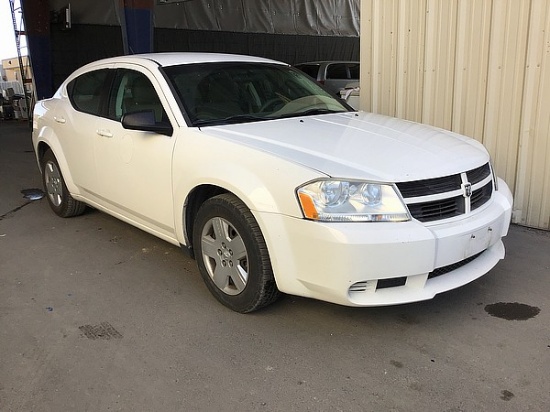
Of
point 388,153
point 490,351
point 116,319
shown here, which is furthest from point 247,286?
point 490,351

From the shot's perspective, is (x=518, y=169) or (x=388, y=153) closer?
(x=388, y=153)

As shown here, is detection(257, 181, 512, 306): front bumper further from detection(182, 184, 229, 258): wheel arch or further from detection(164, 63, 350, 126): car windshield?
detection(164, 63, 350, 126): car windshield

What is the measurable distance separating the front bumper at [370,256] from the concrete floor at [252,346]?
0.33 metres

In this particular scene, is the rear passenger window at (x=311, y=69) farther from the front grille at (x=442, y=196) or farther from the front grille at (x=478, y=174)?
the front grille at (x=442, y=196)

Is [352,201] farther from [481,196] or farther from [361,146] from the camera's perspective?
[481,196]

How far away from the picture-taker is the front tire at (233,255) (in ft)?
10.3

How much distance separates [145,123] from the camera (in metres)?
3.75

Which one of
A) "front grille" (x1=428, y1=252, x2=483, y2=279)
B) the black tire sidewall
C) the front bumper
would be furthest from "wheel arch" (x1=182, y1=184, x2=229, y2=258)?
the black tire sidewall

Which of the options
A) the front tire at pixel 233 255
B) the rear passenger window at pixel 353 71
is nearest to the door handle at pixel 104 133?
the front tire at pixel 233 255

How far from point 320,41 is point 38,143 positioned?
16539 mm

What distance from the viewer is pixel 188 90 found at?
13.0ft

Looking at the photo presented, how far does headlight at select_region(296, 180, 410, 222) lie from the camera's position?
285 centimetres

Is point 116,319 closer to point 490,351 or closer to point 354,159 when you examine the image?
point 354,159

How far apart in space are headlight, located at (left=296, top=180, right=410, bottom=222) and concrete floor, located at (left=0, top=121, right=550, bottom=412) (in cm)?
77
